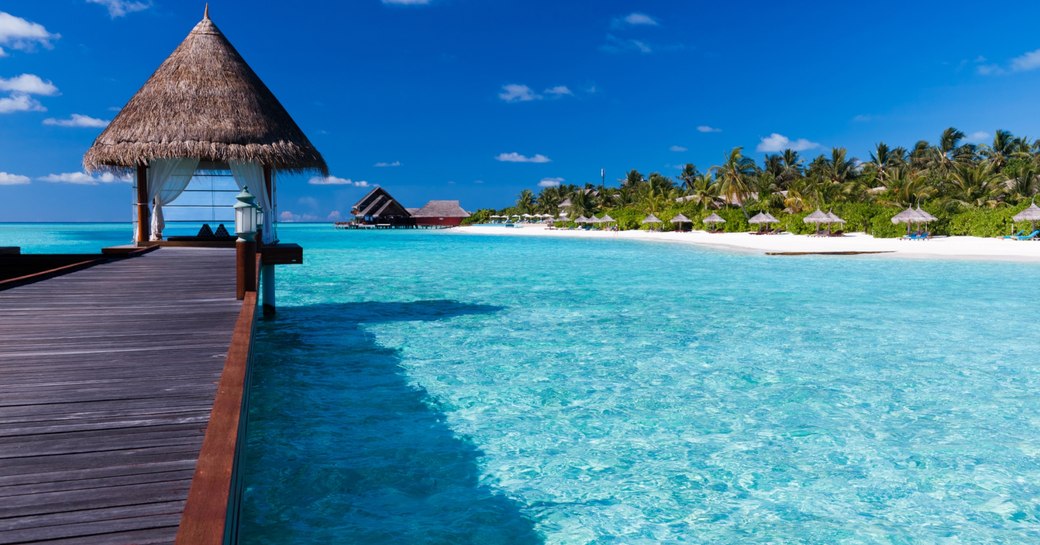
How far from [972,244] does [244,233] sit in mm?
33135

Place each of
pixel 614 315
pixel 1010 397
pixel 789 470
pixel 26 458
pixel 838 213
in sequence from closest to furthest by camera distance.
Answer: pixel 26 458, pixel 789 470, pixel 1010 397, pixel 614 315, pixel 838 213

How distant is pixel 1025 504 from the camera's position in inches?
158

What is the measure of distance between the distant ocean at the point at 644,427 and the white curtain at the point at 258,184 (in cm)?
155

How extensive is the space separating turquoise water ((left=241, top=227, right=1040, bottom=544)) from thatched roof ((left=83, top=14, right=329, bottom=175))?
9.51ft

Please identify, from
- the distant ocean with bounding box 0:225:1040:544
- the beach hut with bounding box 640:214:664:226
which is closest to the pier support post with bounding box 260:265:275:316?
the distant ocean with bounding box 0:225:1040:544

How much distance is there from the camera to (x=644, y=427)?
5.53m

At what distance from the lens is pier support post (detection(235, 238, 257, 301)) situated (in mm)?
6117

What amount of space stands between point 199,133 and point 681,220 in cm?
4587

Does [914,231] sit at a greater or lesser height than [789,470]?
greater

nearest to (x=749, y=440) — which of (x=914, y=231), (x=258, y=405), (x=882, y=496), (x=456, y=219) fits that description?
(x=882, y=496)

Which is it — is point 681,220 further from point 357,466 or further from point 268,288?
point 357,466

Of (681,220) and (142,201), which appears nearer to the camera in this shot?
(142,201)

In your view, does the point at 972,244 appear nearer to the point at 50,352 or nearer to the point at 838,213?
the point at 838,213

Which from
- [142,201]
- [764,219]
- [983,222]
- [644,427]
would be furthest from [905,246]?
[142,201]
